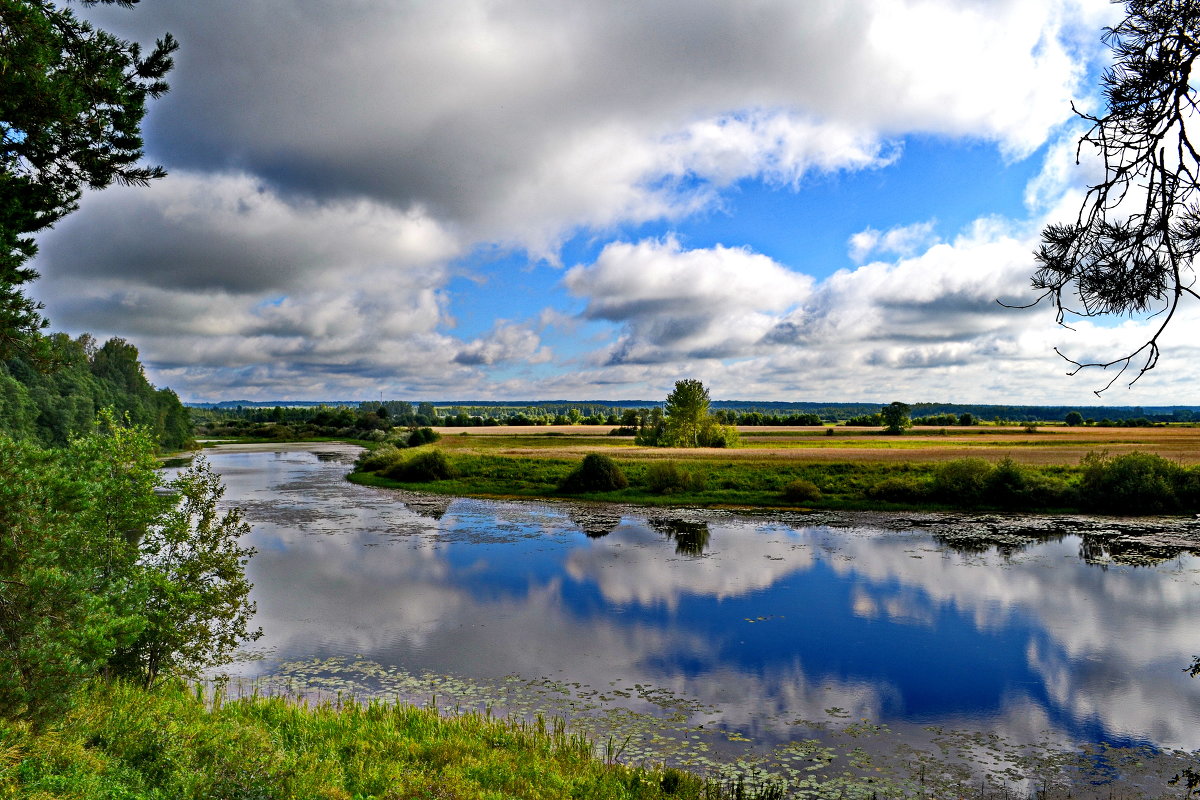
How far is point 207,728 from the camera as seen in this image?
7742 mm

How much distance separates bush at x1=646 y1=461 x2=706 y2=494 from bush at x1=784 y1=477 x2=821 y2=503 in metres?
5.08

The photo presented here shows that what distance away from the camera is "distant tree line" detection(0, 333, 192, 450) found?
32.5 ft

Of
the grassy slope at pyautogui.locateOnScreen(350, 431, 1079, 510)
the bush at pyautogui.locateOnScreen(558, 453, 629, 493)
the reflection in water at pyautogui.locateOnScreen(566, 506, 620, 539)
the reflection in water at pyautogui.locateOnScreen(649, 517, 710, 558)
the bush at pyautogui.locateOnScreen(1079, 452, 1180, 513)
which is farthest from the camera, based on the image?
the bush at pyautogui.locateOnScreen(558, 453, 629, 493)

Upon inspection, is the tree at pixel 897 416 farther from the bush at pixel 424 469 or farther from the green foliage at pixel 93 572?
the green foliage at pixel 93 572

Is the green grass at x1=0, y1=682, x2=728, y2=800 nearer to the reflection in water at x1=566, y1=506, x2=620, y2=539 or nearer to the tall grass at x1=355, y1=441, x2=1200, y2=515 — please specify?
the reflection in water at x1=566, y1=506, x2=620, y2=539

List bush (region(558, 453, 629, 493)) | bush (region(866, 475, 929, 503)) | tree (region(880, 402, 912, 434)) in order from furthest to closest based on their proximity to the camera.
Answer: tree (region(880, 402, 912, 434)) < bush (region(558, 453, 629, 493)) < bush (region(866, 475, 929, 503))

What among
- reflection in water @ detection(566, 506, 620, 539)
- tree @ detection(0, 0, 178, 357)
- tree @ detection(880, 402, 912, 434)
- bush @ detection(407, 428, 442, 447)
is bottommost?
reflection in water @ detection(566, 506, 620, 539)

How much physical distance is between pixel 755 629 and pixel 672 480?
2392 centimetres

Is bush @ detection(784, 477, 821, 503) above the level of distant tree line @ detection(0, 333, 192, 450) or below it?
below

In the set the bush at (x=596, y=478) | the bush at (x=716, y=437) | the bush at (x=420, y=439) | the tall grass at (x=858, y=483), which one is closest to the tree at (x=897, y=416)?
the bush at (x=716, y=437)

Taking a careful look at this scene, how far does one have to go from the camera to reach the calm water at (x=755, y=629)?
10.9 meters

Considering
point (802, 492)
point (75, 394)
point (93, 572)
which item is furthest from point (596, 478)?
point (75, 394)

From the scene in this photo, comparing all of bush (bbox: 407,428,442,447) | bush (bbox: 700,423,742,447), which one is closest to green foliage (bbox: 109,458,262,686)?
bush (bbox: 407,428,442,447)

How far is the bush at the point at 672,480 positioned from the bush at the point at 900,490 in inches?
375
